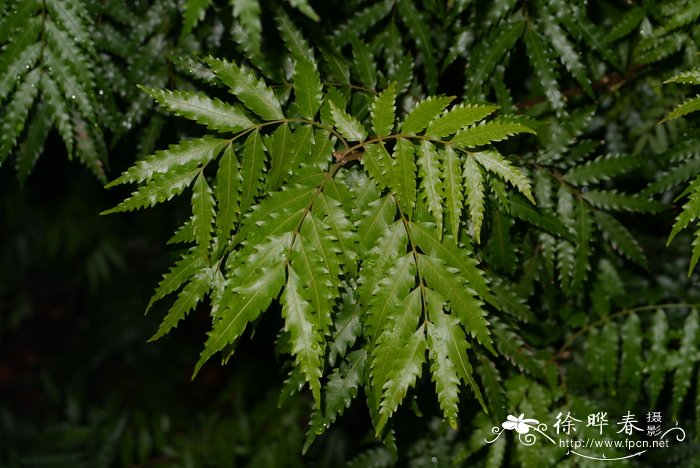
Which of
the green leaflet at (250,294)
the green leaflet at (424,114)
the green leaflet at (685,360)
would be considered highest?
the green leaflet at (424,114)

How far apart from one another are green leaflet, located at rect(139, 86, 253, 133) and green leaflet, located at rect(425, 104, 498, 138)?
1.29ft

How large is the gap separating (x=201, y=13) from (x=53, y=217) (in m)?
2.78

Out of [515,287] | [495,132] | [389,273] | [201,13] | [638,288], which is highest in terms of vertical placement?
[201,13]

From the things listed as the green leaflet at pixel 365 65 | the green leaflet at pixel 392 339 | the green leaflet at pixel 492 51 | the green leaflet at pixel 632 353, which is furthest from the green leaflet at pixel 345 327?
the green leaflet at pixel 632 353

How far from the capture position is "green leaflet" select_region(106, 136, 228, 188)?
1.27 m

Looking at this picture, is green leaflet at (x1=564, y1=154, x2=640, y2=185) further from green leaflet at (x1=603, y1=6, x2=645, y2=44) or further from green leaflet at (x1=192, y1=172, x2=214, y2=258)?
green leaflet at (x1=192, y1=172, x2=214, y2=258)

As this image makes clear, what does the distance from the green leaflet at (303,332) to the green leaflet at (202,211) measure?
8.8 inches

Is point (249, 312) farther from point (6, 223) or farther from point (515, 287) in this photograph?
point (6, 223)

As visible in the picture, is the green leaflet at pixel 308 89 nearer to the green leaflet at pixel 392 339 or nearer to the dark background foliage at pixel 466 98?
the dark background foliage at pixel 466 98

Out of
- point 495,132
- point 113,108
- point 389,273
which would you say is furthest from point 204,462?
point 495,132

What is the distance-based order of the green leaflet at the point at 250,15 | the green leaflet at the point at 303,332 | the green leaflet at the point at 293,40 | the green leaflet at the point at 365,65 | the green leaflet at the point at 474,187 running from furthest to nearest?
the green leaflet at the point at 365,65 → the green leaflet at the point at 293,40 → the green leaflet at the point at 474,187 → the green leaflet at the point at 303,332 → the green leaflet at the point at 250,15

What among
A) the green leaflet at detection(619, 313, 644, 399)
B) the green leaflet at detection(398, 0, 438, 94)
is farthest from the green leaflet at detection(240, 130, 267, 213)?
the green leaflet at detection(619, 313, 644, 399)

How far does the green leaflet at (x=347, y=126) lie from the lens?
130 cm

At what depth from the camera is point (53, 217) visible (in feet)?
11.1
